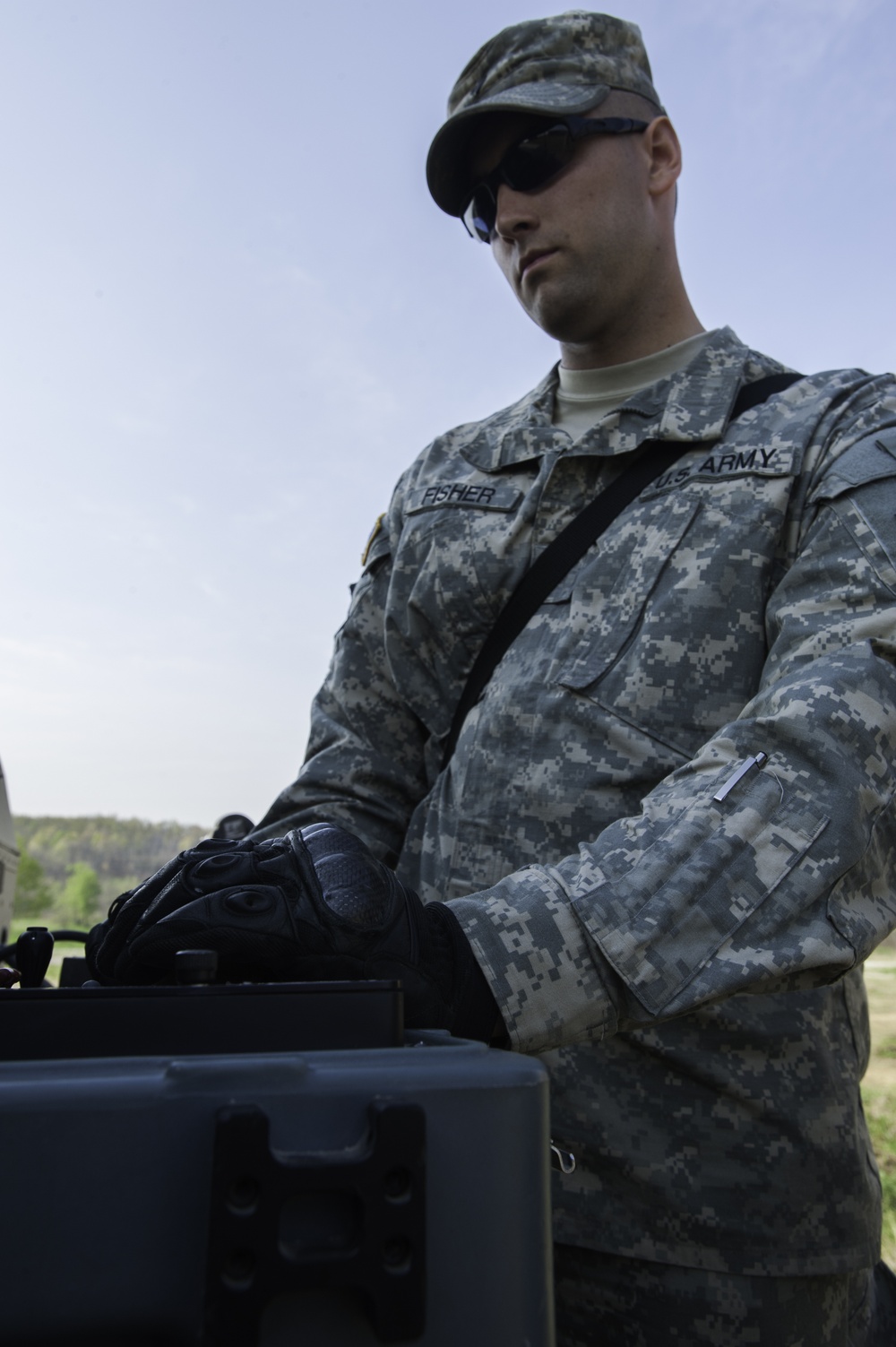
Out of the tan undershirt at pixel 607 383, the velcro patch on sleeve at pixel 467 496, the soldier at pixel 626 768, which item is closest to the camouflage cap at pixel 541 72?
the soldier at pixel 626 768

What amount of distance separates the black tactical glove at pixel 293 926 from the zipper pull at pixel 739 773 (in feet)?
1.10

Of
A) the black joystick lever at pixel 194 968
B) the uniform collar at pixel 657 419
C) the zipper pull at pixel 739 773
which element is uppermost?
the uniform collar at pixel 657 419

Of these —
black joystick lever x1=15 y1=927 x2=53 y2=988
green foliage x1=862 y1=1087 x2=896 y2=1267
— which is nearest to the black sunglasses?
black joystick lever x1=15 y1=927 x2=53 y2=988

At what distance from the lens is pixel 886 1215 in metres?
3.91

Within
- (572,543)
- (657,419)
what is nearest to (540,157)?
(657,419)

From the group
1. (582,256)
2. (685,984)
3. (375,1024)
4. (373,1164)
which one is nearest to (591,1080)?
(685,984)

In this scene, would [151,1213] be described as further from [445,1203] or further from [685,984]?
[685,984]

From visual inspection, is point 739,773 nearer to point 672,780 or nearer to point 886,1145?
point 672,780

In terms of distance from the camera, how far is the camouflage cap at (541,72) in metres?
2.01

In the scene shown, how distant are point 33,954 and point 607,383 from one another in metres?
1.60

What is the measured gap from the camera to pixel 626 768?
5.17 ft

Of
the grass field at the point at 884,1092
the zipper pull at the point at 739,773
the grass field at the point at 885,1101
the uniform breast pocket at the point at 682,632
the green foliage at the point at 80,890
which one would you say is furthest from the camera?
the green foliage at the point at 80,890

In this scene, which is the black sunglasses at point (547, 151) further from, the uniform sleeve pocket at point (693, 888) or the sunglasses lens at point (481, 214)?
the uniform sleeve pocket at point (693, 888)

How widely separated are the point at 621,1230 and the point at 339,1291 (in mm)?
1034
